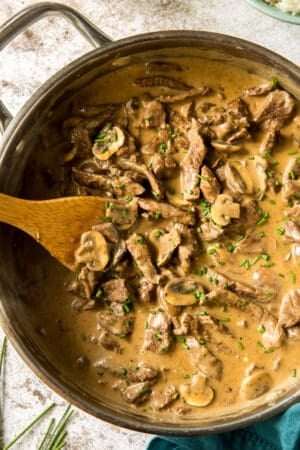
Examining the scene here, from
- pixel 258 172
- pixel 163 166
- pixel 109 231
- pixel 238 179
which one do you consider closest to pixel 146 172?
pixel 163 166

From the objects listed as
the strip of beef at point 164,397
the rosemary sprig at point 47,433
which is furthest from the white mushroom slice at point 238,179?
the rosemary sprig at point 47,433

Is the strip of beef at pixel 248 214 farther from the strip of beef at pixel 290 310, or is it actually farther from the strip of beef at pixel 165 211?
the strip of beef at pixel 290 310

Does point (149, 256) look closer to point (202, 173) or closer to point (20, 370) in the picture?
point (202, 173)

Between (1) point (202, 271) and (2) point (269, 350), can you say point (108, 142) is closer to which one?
(1) point (202, 271)

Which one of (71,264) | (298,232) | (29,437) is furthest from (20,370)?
(298,232)

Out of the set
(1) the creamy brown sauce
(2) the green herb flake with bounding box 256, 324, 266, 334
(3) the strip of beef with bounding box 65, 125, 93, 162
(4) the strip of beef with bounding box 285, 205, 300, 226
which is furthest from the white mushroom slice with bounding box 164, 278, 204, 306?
(3) the strip of beef with bounding box 65, 125, 93, 162

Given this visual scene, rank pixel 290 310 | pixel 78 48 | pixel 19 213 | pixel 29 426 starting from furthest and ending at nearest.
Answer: pixel 78 48
pixel 29 426
pixel 290 310
pixel 19 213

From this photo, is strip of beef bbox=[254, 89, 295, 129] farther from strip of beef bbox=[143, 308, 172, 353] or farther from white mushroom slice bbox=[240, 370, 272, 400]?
white mushroom slice bbox=[240, 370, 272, 400]
